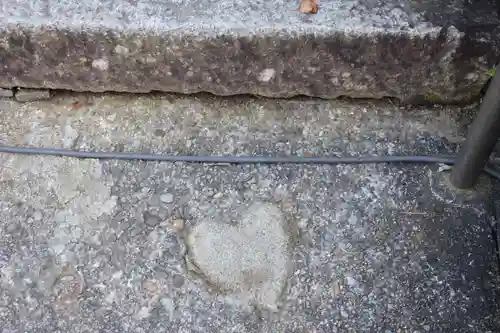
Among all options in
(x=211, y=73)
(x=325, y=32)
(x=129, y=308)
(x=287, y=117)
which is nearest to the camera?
(x=129, y=308)

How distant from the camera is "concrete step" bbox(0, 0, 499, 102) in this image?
5.29 ft

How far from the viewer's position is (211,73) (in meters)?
1.72

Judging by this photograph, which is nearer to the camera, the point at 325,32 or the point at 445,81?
the point at 325,32

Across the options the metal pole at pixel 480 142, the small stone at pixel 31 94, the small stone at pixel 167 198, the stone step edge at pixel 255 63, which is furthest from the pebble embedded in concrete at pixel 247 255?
the small stone at pixel 31 94

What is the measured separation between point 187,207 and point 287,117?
1.48ft

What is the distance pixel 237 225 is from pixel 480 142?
27.5 inches

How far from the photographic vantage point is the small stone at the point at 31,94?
1.84 meters

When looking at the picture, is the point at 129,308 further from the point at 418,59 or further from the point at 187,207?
the point at 418,59

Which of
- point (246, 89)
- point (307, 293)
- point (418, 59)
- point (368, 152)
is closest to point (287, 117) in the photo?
point (246, 89)

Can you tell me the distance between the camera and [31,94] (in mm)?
1846

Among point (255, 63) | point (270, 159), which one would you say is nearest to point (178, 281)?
point (270, 159)

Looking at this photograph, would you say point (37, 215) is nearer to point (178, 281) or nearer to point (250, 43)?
point (178, 281)

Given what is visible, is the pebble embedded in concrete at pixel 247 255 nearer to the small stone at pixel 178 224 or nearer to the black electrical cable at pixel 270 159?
the small stone at pixel 178 224

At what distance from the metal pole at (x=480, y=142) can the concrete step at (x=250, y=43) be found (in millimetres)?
274
